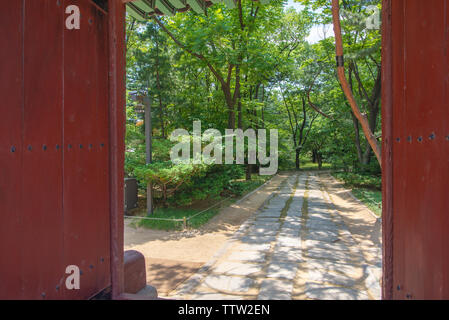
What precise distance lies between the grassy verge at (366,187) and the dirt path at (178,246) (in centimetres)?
481

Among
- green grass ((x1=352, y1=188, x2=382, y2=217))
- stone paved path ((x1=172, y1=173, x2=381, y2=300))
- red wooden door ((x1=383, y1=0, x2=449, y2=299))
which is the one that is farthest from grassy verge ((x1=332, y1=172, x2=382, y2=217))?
red wooden door ((x1=383, y1=0, x2=449, y2=299))

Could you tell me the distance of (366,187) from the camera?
14.9 metres

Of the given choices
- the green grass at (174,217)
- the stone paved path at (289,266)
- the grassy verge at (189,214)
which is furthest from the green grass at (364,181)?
the green grass at (174,217)

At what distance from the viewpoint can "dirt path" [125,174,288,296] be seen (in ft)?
15.6

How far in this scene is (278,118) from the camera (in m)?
32.0

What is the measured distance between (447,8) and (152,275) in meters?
4.82

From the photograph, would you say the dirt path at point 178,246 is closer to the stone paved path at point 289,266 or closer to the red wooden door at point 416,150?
the stone paved path at point 289,266

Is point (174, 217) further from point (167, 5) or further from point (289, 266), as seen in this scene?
point (167, 5)

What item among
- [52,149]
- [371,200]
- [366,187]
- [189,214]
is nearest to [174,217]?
[189,214]

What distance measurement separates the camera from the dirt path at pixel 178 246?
4.75m

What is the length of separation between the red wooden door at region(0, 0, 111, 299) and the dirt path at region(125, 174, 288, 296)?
2642 mm

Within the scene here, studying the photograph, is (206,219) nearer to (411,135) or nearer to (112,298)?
(112,298)

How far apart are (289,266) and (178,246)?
2638mm
